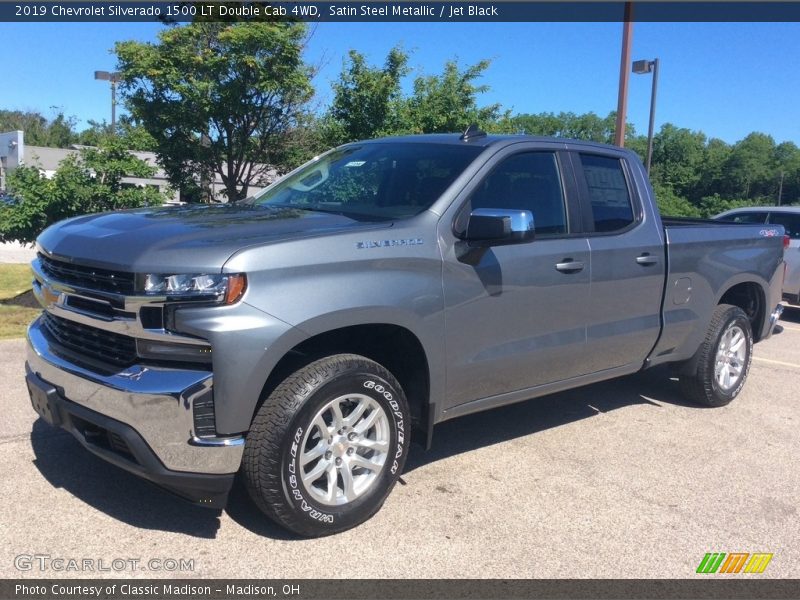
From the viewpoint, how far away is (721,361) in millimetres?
5840

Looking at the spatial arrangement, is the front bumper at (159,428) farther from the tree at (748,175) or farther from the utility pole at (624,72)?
the tree at (748,175)

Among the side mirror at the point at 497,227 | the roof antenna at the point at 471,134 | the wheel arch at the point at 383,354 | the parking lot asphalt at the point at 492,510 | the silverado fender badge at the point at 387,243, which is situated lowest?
the parking lot asphalt at the point at 492,510

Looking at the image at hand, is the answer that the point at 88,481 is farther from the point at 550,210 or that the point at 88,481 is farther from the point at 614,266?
the point at 614,266

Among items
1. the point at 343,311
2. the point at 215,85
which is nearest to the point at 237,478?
the point at 343,311

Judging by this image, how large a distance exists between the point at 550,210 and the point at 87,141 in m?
8.63

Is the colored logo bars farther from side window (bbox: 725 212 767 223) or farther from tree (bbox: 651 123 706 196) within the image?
tree (bbox: 651 123 706 196)

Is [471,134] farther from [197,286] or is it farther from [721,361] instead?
[721,361]

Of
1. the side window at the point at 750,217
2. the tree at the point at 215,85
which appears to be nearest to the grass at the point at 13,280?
the tree at the point at 215,85

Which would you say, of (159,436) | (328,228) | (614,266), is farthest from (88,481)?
(614,266)

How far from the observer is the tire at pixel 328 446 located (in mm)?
3135

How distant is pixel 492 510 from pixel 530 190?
1871 millimetres

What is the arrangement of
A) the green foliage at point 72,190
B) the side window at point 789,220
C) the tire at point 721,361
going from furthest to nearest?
the side window at point 789,220
the green foliage at point 72,190
the tire at point 721,361

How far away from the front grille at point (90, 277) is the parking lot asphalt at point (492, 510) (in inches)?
45.2

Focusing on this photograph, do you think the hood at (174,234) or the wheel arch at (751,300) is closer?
the hood at (174,234)
